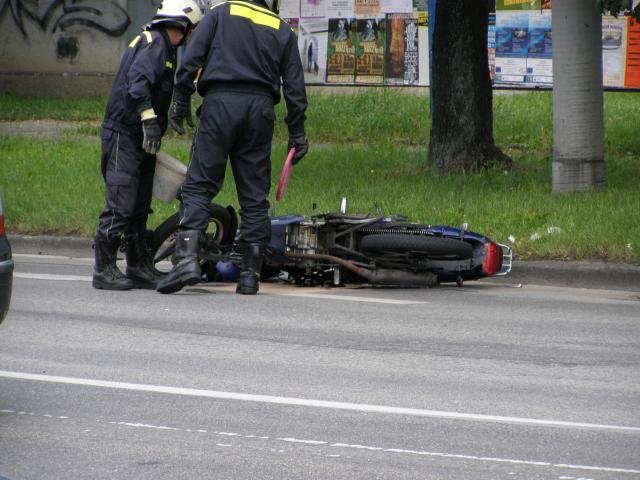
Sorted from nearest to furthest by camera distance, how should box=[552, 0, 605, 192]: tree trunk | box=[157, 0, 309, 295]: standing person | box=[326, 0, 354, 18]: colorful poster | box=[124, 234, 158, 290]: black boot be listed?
box=[157, 0, 309, 295]: standing person
box=[124, 234, 158, 290]: black boot
box=[552, 0, 605, 192]: tree trunk
box=[326, 0, 354, 18]: colorful poster

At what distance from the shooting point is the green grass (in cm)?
1048

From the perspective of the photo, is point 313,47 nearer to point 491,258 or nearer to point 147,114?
point 491,258

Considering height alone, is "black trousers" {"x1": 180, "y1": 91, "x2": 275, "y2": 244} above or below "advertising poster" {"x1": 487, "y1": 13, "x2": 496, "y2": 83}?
below

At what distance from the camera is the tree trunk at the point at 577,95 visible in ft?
38.0

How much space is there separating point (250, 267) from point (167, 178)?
85 centimetres

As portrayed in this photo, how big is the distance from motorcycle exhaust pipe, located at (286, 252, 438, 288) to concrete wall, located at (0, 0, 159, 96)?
44.1ft

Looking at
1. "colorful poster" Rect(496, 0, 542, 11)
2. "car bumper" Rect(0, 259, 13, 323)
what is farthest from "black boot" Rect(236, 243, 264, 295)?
"colorful poster" Rect(496, 0, 542, 11)

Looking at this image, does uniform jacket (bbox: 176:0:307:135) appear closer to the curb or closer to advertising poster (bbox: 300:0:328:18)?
the curb

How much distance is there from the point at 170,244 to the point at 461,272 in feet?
6.36

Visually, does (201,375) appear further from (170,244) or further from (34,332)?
(170,244)

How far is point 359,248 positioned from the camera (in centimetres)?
906


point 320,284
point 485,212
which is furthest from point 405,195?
point 320,284

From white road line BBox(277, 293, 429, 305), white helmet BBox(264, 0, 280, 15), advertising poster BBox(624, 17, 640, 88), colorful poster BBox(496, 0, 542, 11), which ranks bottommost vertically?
white road line BBox(277, 293, 429, 305)

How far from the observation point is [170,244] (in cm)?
905
